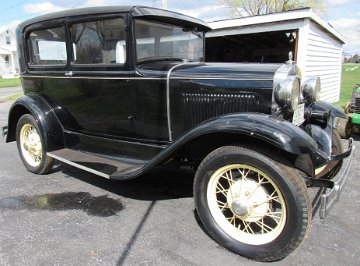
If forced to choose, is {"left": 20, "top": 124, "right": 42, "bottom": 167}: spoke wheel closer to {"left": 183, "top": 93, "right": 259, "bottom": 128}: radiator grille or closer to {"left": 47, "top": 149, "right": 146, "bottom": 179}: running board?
{"left": 47, "top": 149, "right": 146, "bottom": 179}: running board

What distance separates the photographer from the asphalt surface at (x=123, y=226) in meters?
2.61

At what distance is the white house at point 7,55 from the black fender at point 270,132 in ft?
144

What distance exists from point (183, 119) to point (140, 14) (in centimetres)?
111

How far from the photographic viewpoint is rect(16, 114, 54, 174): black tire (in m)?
4.34

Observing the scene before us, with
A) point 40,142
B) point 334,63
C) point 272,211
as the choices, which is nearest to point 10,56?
point 334,63

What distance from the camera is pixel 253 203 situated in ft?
8.71

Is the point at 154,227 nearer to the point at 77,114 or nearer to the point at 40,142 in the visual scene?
the point at 77,114

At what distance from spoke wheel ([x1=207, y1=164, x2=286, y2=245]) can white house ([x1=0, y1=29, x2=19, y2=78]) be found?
1727 inches

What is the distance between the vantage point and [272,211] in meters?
2.73

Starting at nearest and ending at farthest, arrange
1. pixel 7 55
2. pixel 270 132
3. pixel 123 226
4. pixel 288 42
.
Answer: pixel 270 132
pixel 123 226
pixel 288 42
pixel 7 55

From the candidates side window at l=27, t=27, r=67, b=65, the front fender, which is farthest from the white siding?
the front fender

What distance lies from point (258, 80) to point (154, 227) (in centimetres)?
160

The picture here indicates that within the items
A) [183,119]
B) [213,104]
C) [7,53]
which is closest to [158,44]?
[183,119]

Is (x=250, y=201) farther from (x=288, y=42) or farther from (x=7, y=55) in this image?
(x=7, y=55)
